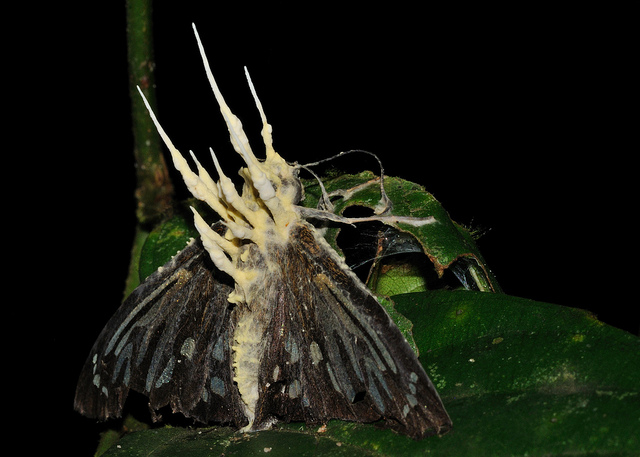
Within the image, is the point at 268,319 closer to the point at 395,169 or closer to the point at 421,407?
the point at 421,407

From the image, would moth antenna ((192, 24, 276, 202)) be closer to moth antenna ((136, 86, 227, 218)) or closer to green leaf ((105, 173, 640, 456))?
moth antenna ((136, 86, 227, 218))

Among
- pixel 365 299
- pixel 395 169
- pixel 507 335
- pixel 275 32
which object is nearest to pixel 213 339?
pixel 365 299

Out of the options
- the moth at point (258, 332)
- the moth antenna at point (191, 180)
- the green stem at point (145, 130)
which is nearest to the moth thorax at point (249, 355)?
the moth at point (258, 332)

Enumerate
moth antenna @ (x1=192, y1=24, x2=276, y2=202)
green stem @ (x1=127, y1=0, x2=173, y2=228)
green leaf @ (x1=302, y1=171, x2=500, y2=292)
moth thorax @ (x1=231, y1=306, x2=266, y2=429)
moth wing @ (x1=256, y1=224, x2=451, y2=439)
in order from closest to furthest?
moth wing @ (x1=256, y1=224, x2=451, y2=439) < moth antenna @ (x1=192, y1=24, x2=276, y2=202) < moth thorax @ (x1=231, y1=306, x2=266, y2=429) < green leaf @ (x1=302, y1=171, x2=500, y2=292) < green stem @ (x1=127, y1=0, x2=173, y2=228)

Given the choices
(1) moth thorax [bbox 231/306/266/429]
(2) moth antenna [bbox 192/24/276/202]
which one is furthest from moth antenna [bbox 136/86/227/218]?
(1) moth thorax [bbox 231/306/266/429]

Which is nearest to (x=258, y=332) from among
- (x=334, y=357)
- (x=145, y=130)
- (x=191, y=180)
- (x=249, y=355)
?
(x=249, y=355)

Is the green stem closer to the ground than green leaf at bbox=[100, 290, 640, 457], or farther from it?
farther from it
